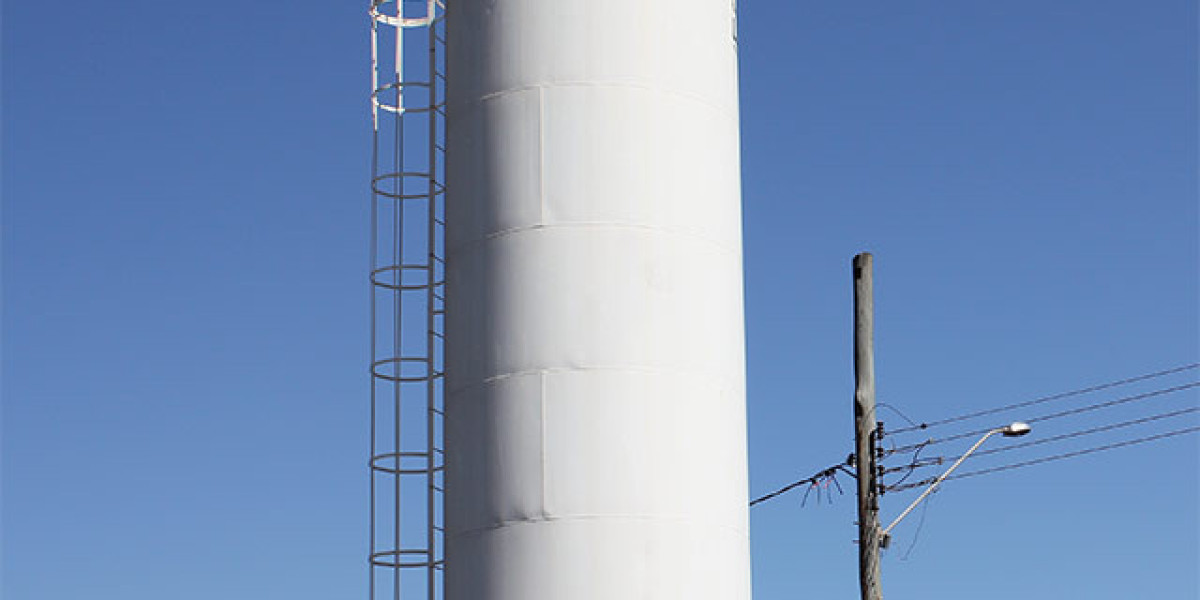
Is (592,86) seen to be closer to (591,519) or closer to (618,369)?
(618,369)

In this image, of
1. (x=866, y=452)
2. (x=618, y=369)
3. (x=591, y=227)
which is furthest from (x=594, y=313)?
(x=866, y=452)

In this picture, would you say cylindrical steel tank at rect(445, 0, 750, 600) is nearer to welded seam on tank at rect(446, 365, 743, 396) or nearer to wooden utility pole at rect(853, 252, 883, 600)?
welded seam on tank at rect(446, 365, 743, 396)

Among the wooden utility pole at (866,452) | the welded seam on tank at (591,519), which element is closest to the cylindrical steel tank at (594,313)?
the welded seam on tank at (591,519)

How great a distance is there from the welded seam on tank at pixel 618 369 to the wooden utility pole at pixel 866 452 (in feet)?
19.3

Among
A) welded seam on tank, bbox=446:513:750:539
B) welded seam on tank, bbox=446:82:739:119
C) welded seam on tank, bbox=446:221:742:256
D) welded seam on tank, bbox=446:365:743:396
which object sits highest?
welded seam on tank, bbox=446:82:739:119

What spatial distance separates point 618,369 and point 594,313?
0.48 m

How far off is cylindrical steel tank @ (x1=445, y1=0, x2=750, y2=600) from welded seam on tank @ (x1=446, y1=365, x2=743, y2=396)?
2 centimetres

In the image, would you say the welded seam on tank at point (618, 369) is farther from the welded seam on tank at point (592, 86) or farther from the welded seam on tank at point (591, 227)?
the welded seam on tank at point (592, 86)

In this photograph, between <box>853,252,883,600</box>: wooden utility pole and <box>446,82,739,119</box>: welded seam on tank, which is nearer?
<box>446,82,739,119</box>: welded seam on tank

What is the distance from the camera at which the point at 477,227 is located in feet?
56.7

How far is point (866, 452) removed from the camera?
75.2 ft

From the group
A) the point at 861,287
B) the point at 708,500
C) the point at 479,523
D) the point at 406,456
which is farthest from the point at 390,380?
the point at 861,287

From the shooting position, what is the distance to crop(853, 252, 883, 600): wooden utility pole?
74.1 ft

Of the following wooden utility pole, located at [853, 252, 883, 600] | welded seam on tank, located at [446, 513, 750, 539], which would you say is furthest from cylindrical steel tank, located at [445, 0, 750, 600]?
wooden utility pole, located at [853, 252, 883, 600]
